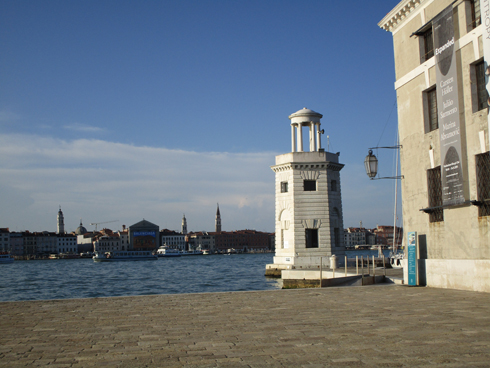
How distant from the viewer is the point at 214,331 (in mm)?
8383

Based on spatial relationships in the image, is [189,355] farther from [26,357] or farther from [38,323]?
[38,323]

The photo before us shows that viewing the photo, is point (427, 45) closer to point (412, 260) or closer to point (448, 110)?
point (448, 110)

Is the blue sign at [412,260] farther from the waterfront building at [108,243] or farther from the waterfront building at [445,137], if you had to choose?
the waterfront building at [108,243]

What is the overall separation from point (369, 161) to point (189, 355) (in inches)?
514

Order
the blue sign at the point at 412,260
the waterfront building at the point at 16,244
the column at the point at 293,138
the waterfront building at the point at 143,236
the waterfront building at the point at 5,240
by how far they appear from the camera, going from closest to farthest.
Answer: the blue sign at the point at 412,260, the column at the point at 293,138, the waterfront building at the point at 5,240, the waterfront building at the point at 143,236, the waterfront building at the point at 16,244

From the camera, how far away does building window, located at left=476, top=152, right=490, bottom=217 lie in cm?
1366

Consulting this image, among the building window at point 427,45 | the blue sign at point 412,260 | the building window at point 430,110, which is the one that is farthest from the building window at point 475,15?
the blue sign at point 412,260

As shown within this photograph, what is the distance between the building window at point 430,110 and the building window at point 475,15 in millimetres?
2526

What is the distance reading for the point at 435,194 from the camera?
635 inches

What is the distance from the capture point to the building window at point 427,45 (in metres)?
16.6

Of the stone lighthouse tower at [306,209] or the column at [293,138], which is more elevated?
the column at [293,138]

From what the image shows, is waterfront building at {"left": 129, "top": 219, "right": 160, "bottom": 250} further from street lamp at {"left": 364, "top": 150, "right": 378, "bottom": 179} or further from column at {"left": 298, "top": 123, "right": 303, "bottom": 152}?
street lamp at {"left": 364, "top": 150, "right": 378, "bottom": 179}

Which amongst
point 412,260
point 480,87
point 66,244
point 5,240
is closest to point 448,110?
point 480,87

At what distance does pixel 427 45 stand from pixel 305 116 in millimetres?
22882
